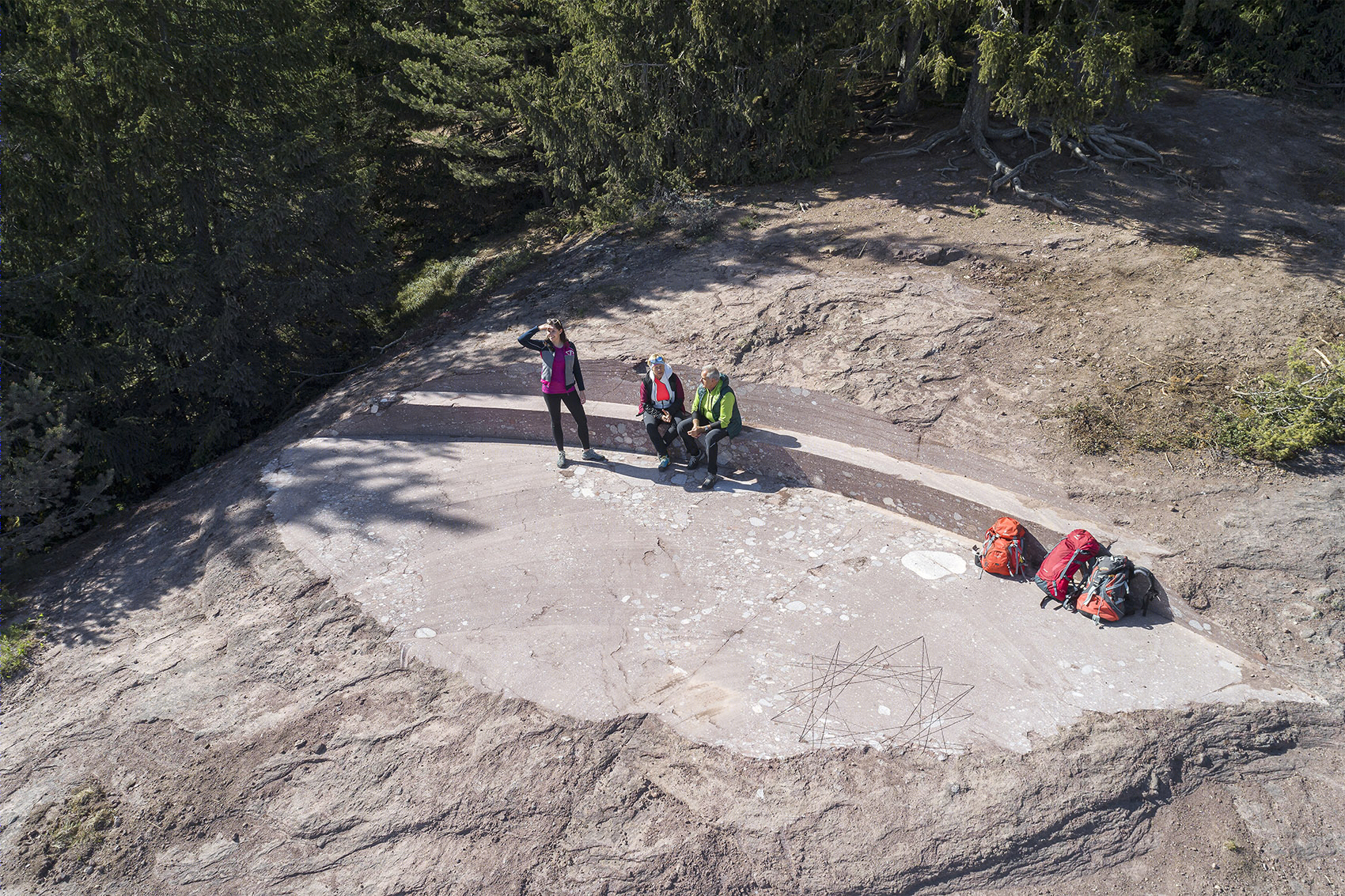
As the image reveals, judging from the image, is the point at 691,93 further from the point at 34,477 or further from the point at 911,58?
the point at 34,477

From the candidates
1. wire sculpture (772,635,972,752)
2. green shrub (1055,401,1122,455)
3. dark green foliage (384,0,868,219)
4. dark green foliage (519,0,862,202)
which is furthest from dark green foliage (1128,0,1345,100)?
wire sculpture (772,635,972,752)

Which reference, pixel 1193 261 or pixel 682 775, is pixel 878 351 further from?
pixel 682 775

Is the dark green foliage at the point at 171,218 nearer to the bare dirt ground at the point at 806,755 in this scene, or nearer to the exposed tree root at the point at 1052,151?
the bare dirt ground at the point at 806,755

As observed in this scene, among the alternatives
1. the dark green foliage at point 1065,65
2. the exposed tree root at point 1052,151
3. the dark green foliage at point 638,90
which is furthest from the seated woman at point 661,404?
the exposed tree root at point 1052,151

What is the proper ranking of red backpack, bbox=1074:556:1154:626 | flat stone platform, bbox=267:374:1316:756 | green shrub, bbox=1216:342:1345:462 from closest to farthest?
flat stone platform, bbox=267:374:1316:756, red backpack, bbox=1074:556:1154:626, green shrub, bbox=1216:342:1345:462

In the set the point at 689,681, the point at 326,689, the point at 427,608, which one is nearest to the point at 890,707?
the point at 689,681

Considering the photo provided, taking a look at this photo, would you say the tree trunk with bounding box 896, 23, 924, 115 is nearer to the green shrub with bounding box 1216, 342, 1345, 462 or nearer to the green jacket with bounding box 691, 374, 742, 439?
the green shrub with bounding box 1216, 342, 1345, 462
